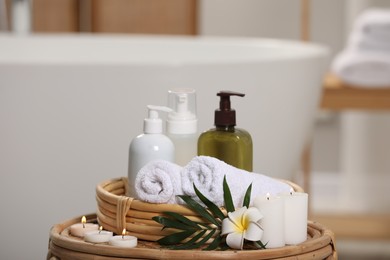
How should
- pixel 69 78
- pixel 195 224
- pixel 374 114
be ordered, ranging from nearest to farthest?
pixel 195 224, pixel 69 78, pixel 374 114

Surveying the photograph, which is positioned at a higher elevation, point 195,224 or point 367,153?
point 195,224

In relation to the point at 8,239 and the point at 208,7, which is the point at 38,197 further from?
the point at 208,7

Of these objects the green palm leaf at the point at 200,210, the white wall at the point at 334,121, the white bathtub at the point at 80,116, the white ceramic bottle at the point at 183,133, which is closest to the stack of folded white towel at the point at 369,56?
the white wall at the point at 334,121

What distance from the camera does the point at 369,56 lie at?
97.7 inches

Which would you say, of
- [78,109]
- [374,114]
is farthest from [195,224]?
[374,114]

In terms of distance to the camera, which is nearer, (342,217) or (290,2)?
(342,217)

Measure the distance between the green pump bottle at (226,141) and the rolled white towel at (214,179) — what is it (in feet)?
0.14

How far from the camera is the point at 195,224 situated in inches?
33.6

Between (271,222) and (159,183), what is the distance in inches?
4.7

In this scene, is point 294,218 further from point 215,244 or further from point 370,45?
point 370,45

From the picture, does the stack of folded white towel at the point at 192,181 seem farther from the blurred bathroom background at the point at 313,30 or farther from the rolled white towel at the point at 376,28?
the blurred bathroom background at the point at 313,30

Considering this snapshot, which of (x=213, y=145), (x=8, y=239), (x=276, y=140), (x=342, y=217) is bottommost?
(x=342, y=217)

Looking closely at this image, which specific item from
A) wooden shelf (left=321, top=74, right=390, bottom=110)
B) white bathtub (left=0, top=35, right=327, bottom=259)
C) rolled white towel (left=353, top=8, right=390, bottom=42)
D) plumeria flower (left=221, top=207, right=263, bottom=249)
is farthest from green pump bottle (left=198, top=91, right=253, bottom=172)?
rolled white towel (left=353, top=8, right=390, bottom=42)

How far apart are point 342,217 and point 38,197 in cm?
155
